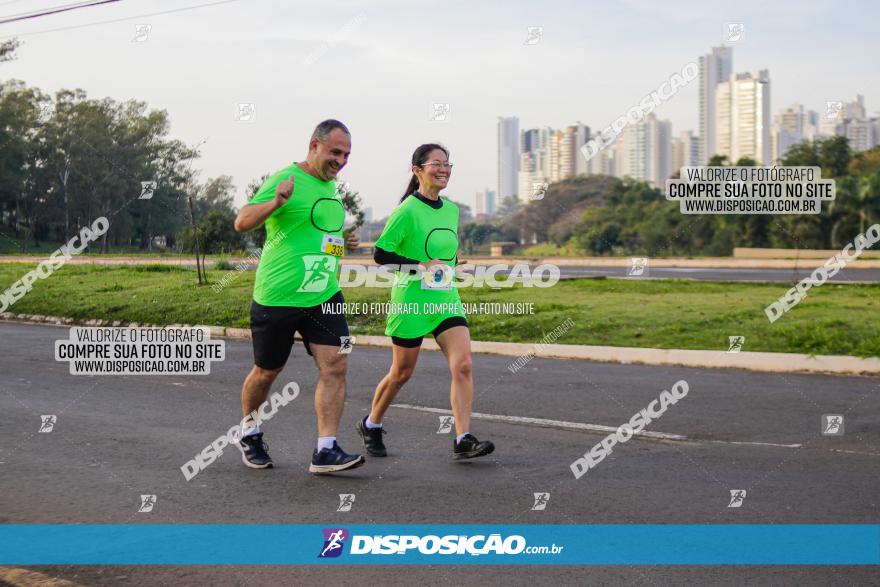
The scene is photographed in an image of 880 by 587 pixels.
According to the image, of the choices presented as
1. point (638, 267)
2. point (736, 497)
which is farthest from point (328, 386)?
point (638, 267)

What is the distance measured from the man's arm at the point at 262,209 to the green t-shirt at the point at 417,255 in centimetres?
94

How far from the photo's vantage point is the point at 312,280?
237 inches

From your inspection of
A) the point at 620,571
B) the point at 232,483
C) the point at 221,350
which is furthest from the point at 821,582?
the point at 221,350

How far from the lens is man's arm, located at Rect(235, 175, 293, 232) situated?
5723 millimetres

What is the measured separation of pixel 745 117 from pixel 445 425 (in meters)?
113

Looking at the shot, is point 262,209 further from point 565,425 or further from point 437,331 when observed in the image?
point 565,425

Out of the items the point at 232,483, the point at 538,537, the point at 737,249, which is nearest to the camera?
the point at 538,537

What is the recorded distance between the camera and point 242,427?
6285mm

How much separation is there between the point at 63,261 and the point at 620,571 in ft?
106

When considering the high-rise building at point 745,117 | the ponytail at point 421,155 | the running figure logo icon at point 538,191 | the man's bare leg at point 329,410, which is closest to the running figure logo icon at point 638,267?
the running figure logo icon at point 538,191

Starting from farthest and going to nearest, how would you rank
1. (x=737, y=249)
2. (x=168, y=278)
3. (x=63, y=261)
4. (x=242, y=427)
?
(x=737, y=249), (x=63, y=261), (x=168, y=278), (x=242, y=427)

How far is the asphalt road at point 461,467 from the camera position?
4242 mm

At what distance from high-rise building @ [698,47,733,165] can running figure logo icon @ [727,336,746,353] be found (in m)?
157

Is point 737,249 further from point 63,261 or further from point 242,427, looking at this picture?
point 242,427
